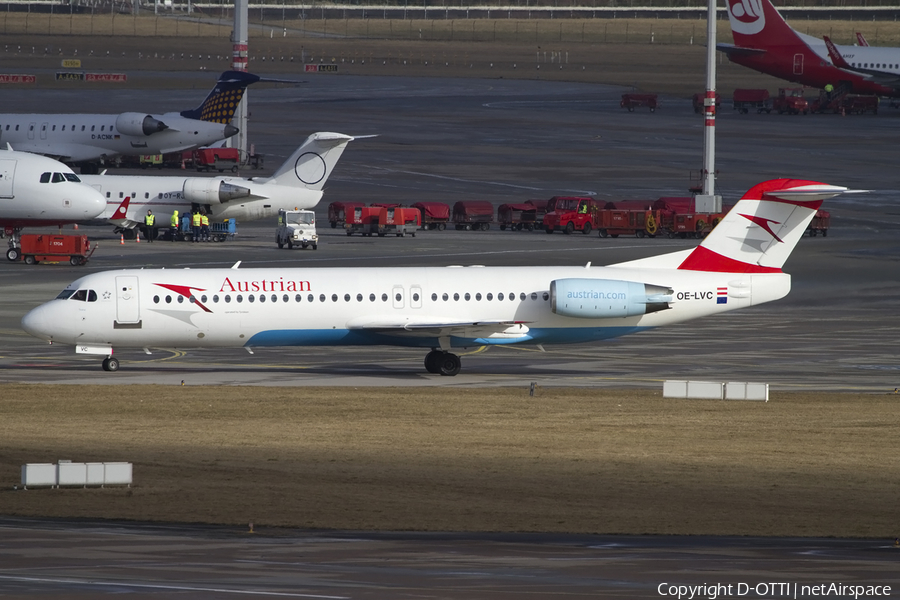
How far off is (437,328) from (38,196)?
111 feet

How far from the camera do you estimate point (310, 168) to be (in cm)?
7056

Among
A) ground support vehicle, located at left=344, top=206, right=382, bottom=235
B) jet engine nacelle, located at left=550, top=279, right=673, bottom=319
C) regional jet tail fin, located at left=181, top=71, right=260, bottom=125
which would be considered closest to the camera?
jet engine nacelle, located at left=550, top=279, right=673, bottom=319

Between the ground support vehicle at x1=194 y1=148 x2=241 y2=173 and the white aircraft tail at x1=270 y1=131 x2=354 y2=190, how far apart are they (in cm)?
2558

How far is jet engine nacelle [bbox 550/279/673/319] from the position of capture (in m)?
37.5

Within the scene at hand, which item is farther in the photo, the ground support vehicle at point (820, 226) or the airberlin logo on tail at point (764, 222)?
the ground support vehicle at point (820, 226)

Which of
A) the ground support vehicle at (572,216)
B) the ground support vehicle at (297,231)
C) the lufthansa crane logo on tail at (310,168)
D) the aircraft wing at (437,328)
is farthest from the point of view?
the ground support vehicle at (572,216)

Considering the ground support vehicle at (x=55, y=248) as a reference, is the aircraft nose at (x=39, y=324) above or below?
below

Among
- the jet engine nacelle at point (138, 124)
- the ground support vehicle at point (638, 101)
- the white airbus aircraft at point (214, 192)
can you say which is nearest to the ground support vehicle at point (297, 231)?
the white airbus aircraft at point (214, 192)

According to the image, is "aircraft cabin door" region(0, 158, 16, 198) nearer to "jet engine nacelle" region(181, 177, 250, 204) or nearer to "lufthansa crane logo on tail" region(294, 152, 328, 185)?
"jet engine nacelle" region(181, 177, 250, 204)

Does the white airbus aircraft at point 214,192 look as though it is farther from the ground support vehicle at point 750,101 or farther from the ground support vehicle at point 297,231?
the ground support vehicle at point 750,101

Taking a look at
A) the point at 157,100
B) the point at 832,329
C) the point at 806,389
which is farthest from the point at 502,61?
the point at 806,389

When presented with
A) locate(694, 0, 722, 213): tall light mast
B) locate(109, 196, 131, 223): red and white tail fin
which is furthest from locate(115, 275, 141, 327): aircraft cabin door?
locate(694, 0, 722, 213): tall light mast

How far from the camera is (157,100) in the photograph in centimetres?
12781

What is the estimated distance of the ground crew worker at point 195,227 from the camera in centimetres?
7106
